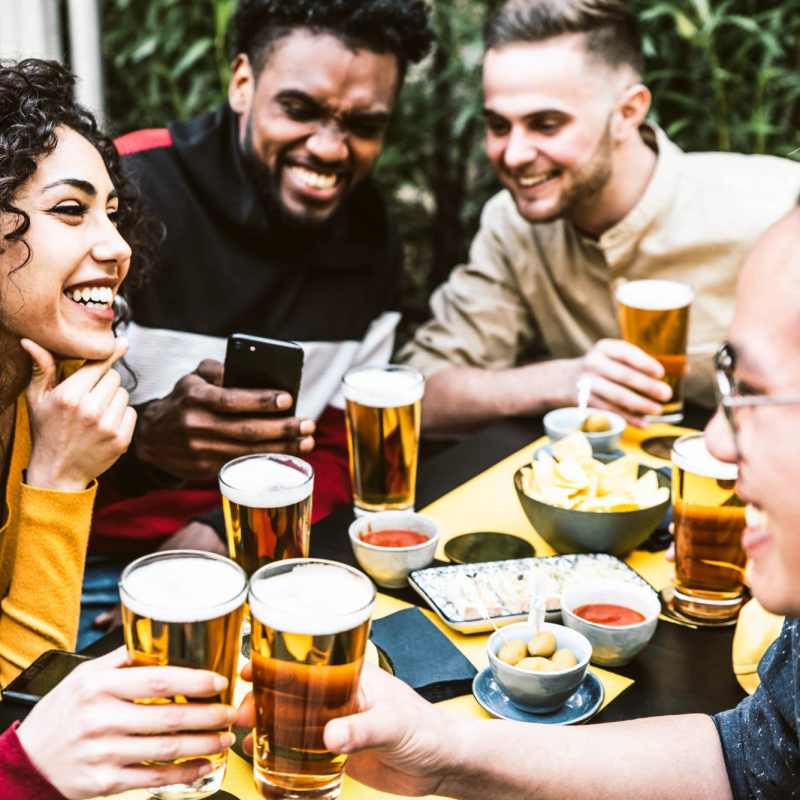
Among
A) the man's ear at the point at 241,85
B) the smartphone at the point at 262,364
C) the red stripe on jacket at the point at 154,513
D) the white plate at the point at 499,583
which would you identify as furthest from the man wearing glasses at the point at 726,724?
the man's ear at the point at 241,85

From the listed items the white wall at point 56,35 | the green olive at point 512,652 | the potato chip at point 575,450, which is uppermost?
the white wall at point 56,35

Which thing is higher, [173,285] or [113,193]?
[113,193]

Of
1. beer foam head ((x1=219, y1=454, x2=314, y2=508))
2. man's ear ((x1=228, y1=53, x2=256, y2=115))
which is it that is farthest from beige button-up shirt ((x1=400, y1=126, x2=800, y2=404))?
beer foam head ((x1=219, y1=454, x2=314, y2=508))

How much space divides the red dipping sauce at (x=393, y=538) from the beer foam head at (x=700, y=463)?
1.38ft

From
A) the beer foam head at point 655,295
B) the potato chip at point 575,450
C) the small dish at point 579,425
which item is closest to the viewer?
the potato chip at point 575,450

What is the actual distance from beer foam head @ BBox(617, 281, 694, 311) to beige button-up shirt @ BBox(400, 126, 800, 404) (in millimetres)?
575

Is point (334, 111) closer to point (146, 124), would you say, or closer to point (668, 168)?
point (668, 168)

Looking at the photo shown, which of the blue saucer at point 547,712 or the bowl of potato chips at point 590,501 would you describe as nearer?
the blue saucer at point 547,712

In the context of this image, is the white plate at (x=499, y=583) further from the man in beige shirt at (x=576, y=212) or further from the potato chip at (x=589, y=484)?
the man in beige shirt at (x=576, y=212)

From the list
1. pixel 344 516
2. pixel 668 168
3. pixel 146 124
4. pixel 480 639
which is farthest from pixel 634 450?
pixel 146 124

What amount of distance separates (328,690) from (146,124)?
12.6ft

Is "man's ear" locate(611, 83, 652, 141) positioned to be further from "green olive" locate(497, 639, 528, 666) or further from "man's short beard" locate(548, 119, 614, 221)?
"green olive" locate(497, 639, 528, 666)

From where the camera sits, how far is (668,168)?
2.83 metres

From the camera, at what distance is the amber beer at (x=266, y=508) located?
1475mm
